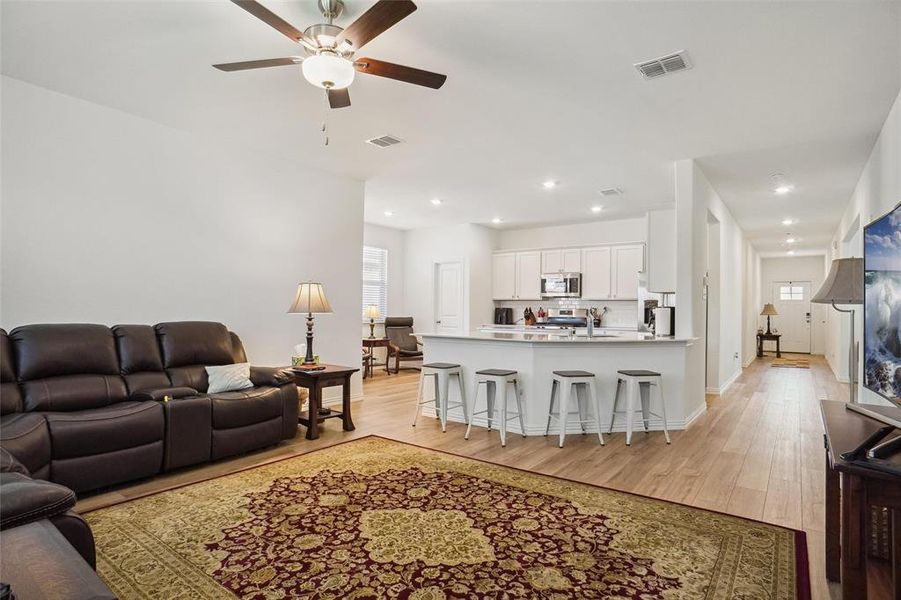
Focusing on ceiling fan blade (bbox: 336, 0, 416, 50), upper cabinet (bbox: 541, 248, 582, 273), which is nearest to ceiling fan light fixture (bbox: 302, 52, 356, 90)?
ceiling fan blade (bbox: 336, 0, 416, 50)

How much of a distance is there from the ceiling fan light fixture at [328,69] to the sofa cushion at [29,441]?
2.48 m

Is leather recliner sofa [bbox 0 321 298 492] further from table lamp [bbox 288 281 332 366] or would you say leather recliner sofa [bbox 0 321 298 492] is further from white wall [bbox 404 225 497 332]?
white wall [bbox 404 225 497 332]

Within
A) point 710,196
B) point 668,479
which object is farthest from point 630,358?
point 710,196

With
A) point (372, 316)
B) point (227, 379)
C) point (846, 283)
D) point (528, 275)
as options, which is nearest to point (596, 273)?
point (528, 275)

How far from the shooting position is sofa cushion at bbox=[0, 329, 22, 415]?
2998 mm

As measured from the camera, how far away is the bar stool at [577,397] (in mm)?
4188

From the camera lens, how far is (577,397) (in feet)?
15.1

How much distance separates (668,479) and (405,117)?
3427 mm

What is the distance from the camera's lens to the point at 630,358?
4.70 metres

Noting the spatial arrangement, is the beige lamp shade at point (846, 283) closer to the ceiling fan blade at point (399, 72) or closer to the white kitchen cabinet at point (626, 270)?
the ceiling fan blade at point (399, 72)

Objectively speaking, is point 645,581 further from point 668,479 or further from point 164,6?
point 164,6

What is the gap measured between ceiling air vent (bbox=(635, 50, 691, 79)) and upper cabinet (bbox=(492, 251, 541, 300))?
Answer: 5.98 meters

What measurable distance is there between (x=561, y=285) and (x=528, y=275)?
0.79 meters

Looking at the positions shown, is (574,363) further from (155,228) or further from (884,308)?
(155,228)
